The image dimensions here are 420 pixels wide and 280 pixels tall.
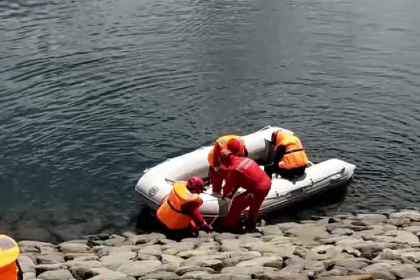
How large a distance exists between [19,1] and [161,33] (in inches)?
269

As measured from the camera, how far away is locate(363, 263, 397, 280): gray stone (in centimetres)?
808

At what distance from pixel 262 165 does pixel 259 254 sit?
4279 mm

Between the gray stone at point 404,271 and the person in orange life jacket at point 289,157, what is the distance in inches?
175

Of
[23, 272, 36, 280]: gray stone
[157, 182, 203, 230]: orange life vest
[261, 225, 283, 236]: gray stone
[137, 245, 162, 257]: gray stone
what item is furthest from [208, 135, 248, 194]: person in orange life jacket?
[23, 272, 36, 280]: gray stone

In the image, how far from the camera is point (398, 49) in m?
21.3

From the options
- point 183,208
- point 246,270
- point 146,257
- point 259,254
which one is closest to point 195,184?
point 183,208

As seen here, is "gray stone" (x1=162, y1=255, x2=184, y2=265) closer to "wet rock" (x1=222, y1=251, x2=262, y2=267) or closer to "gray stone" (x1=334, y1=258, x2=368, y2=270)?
"wet rock" (x1=222, y1=251, x2=262, y2=267)

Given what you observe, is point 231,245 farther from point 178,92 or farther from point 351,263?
point 178,92

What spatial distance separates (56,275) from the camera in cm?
858

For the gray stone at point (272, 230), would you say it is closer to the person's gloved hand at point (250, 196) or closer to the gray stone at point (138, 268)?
the person's gloved hand at point (250, 196)

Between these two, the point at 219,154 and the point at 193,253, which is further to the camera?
the point at 219,154

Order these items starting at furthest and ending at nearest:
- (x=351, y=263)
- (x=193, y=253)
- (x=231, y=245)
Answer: (x=231, y=245) → (x=193, y=253) → (x=351, y=263)

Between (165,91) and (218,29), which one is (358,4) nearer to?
(218,29)

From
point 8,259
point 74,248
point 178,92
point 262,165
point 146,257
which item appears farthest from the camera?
point 178,92
